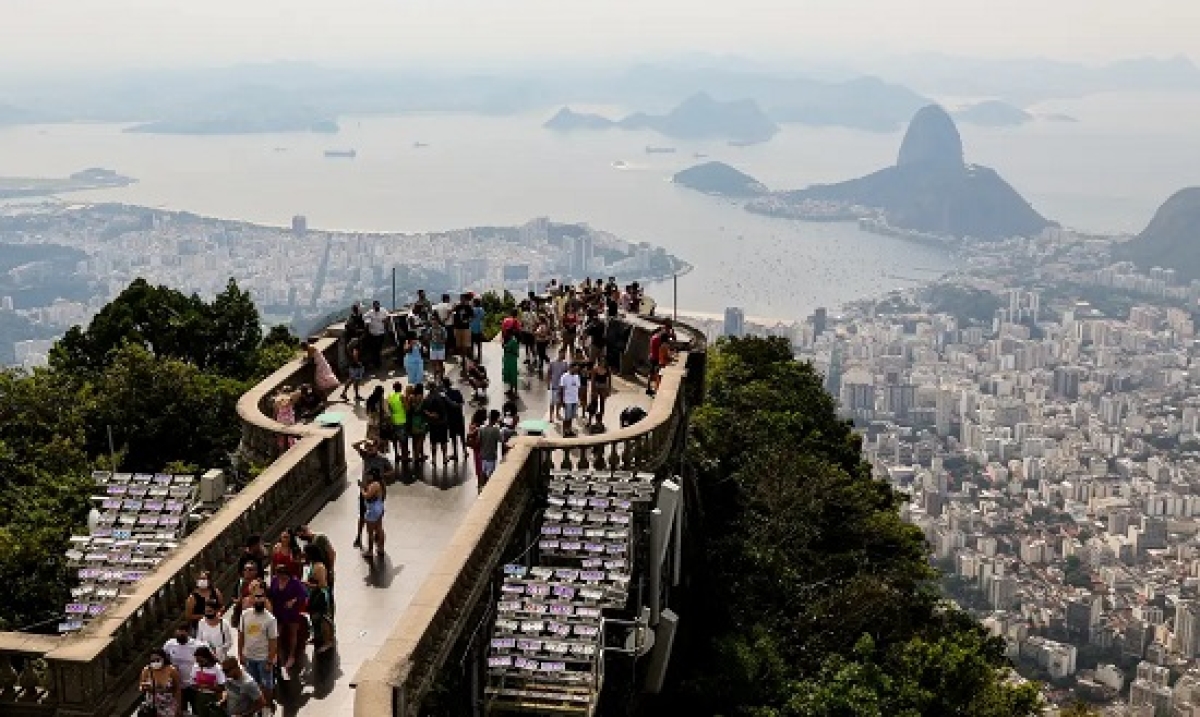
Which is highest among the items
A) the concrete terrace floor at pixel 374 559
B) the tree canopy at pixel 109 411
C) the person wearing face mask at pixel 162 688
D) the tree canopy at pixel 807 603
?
the person wearing face mask at pixel 162 688

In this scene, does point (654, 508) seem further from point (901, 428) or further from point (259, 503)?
point (901, 428)

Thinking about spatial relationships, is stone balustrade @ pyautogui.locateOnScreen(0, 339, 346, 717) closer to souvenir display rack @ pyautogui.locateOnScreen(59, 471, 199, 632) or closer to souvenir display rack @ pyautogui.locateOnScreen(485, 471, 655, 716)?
souvenir display rack @ pyautogui.locateOnScreen(59, 471, 199, 632)

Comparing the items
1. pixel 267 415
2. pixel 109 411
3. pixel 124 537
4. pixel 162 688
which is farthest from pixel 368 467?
pixel 109 411

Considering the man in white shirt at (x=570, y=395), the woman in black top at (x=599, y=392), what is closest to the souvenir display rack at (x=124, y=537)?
the man in white shirt at (x=570, y=395)

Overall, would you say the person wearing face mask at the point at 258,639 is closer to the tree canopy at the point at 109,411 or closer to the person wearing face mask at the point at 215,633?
the person wearing face mask at the point at 215,633

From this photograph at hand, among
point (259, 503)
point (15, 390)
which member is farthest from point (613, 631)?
point (15, 390)

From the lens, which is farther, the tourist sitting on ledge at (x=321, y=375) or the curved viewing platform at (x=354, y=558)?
the tourist sitting on ledge at (x=321, y=375)
